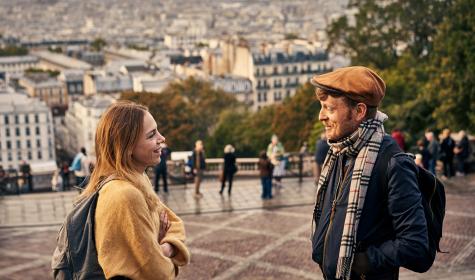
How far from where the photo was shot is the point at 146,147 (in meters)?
4.52

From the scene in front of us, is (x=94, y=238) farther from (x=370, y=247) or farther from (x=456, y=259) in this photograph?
(x=456, y=259)

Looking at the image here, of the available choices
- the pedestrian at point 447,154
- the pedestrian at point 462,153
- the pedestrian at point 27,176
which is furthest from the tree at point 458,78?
the pedestrian at point 27,176

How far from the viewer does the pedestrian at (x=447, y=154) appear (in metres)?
17.7

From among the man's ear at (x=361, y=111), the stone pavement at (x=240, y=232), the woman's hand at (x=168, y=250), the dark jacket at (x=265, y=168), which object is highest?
the man's ear at (x=361, y=111)

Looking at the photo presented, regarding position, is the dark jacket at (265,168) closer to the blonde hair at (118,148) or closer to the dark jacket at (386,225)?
the dark jacket at (386,225)

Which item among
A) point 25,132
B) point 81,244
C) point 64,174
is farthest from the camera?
point 25,132

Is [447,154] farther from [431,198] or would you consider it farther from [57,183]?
[431,198]

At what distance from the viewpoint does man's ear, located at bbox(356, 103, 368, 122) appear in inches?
191

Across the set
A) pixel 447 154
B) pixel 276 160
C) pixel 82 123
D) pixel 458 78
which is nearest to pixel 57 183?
pixel 276 160

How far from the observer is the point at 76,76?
6093 inches

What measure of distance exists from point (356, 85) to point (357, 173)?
489mm

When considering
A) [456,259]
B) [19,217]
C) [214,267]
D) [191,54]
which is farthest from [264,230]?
[191,54]

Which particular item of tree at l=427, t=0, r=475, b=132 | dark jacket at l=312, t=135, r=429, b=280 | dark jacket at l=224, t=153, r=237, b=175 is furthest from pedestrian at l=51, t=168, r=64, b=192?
dark jacket at l=312, t=135, r=429, b=280

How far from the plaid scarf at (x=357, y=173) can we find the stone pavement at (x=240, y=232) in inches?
231
